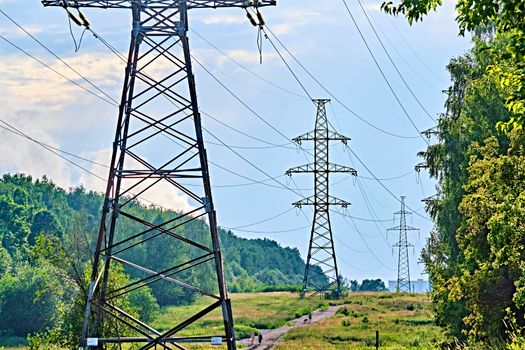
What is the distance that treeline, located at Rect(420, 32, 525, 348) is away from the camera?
2520cm

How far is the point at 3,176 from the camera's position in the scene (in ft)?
518

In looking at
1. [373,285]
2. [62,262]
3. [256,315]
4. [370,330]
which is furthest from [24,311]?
[373,285]

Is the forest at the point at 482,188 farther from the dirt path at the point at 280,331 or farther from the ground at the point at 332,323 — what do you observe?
the dirt path at the point at 280,331

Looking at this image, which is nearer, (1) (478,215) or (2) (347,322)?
(1) (478,215)

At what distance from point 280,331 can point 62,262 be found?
22.0m

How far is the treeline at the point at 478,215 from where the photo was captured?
25.2 meters

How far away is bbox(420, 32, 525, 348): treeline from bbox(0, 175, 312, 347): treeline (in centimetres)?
1243

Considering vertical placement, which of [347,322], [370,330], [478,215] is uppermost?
[478,215]

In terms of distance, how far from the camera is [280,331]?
5134 centimetres

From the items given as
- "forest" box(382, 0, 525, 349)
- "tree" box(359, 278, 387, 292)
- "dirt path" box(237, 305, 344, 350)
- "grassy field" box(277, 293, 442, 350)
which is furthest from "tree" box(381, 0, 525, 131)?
"tree" box(359, 278, 387, 292)

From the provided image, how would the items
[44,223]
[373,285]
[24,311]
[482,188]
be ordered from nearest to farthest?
1. [482,188]
2. [24,311]
3. [44,223]
4. [373,285]

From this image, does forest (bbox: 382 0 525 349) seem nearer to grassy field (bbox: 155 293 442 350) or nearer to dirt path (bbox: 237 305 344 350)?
grassy field (bbox: 155 293 442 350)

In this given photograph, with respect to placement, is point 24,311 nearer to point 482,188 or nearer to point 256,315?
point 256,315

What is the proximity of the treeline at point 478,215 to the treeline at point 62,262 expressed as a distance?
12426 mm
